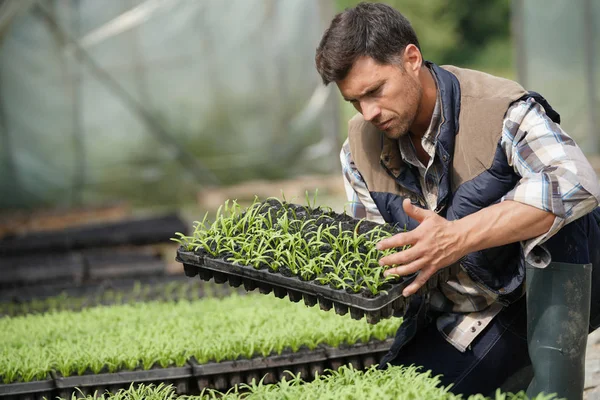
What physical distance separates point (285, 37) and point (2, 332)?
6966mm

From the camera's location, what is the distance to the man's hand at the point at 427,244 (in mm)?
2326

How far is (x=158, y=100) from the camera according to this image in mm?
10102

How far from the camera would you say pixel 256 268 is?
2.54 meters

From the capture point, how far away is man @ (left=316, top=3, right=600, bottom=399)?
7.73 feet

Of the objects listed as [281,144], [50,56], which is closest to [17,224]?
[50,56]

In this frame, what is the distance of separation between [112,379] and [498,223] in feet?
5.31

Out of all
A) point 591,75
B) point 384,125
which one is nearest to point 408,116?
point 384,125

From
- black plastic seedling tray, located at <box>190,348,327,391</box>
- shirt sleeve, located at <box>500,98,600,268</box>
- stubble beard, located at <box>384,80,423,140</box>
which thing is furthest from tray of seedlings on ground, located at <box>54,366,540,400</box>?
stubble beard, located at <box>384,80,423,140</box>

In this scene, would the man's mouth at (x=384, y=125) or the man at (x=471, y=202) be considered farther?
the man's mouth at (x=384, y=125)

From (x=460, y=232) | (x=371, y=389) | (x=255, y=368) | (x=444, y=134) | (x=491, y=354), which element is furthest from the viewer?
Result: (x=255, y=368)

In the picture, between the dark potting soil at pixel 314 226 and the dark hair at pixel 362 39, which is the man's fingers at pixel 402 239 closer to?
the dark potting soil at pixel 314 226

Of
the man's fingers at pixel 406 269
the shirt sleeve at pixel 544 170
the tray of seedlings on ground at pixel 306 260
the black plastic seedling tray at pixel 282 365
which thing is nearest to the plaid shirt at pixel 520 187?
the shirt sleeve at pixel 544 170

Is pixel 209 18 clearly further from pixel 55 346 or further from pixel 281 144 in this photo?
pixel 55 346

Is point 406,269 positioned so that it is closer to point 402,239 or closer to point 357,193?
point 402,239
